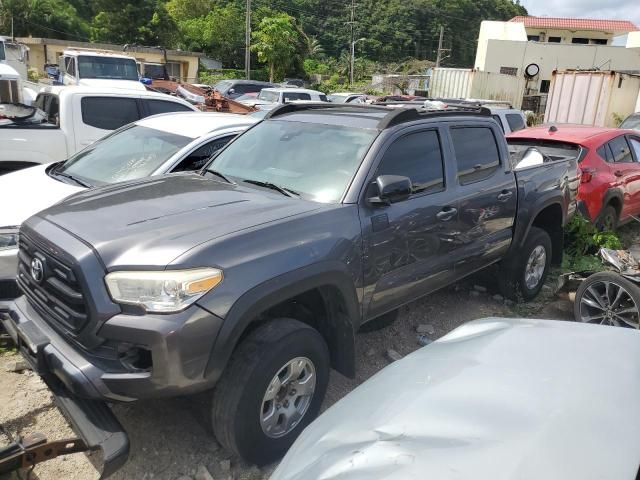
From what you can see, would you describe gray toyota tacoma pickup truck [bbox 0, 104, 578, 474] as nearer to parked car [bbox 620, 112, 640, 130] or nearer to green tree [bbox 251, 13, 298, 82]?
parked car [bbox 620, 112, 640, 130]

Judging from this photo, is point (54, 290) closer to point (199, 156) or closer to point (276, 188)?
point (276, 188)

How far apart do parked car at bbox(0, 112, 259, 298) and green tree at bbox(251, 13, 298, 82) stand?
36389 millimetres

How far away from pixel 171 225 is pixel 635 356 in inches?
84.8

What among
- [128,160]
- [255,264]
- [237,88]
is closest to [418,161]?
[255,264]

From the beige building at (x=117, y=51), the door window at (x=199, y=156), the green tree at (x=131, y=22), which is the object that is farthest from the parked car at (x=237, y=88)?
the green tree at (x=131, y=22)

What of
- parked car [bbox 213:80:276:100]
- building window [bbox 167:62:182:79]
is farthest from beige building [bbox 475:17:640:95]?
building window [bbox 167:62:182:79]

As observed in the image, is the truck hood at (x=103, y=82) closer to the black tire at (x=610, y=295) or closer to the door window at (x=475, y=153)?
the door window at (x=475, y=153)

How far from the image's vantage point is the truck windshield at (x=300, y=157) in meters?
3.38

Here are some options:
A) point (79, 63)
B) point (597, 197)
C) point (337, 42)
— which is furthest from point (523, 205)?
point (337, 42)

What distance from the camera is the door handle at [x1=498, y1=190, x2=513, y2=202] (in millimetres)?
4504

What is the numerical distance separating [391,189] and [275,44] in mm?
40185

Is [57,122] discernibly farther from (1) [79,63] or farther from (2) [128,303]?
(1) [79,63]

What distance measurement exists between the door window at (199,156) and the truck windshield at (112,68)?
45.1 ft

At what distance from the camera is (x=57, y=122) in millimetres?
6504
